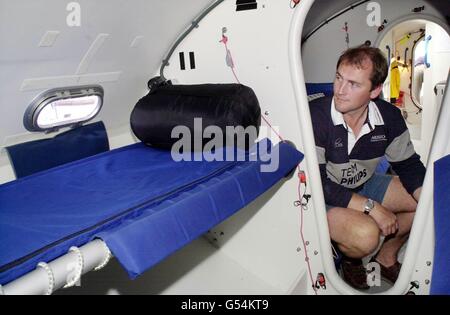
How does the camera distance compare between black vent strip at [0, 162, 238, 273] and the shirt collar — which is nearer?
black vent strip at [0, 162, 238, 273]

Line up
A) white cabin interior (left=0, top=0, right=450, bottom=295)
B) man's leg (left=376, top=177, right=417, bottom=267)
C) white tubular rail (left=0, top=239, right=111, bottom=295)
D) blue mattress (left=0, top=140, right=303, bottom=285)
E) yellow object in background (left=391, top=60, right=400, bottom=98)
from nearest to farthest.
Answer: white tubular rail (left=0, top=239, right=111, bottom=295) → blue mattress (left=0, top=140, right=303, bottom=285) → white cabin interior (left=0, top=0, right=450, bottom=295) → man's leg (left=376, top=177, right=417, bottom=267) → yellow object in background (left=391, top=60, right=400, bottom=98)

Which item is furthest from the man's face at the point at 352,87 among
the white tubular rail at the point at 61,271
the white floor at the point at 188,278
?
the white tubular rail at the point at 61,271

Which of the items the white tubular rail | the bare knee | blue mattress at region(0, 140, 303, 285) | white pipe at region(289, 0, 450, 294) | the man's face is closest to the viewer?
the white tubular rail

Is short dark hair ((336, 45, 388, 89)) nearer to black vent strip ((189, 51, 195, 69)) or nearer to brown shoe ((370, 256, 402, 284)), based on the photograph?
black vent strip ((189, 51, 195, 69))

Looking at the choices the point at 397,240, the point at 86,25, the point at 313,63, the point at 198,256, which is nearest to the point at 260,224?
the point at 198,256

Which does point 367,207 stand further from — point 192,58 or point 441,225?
point 192,58

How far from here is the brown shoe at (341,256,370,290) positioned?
1839 mm

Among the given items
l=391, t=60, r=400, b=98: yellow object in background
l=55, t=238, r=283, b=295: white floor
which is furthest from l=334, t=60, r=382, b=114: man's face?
l=391, t=60, r=400, b=98: yellow object in background

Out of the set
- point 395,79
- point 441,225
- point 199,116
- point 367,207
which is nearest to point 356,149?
point 367,207

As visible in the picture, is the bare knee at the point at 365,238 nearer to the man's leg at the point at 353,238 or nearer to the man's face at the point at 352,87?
the man's leg at the point at 353,238

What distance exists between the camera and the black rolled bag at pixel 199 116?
1.61 m

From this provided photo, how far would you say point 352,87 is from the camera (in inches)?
72.2

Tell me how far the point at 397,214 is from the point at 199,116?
135cm

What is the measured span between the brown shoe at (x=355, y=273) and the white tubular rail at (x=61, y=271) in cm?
147
